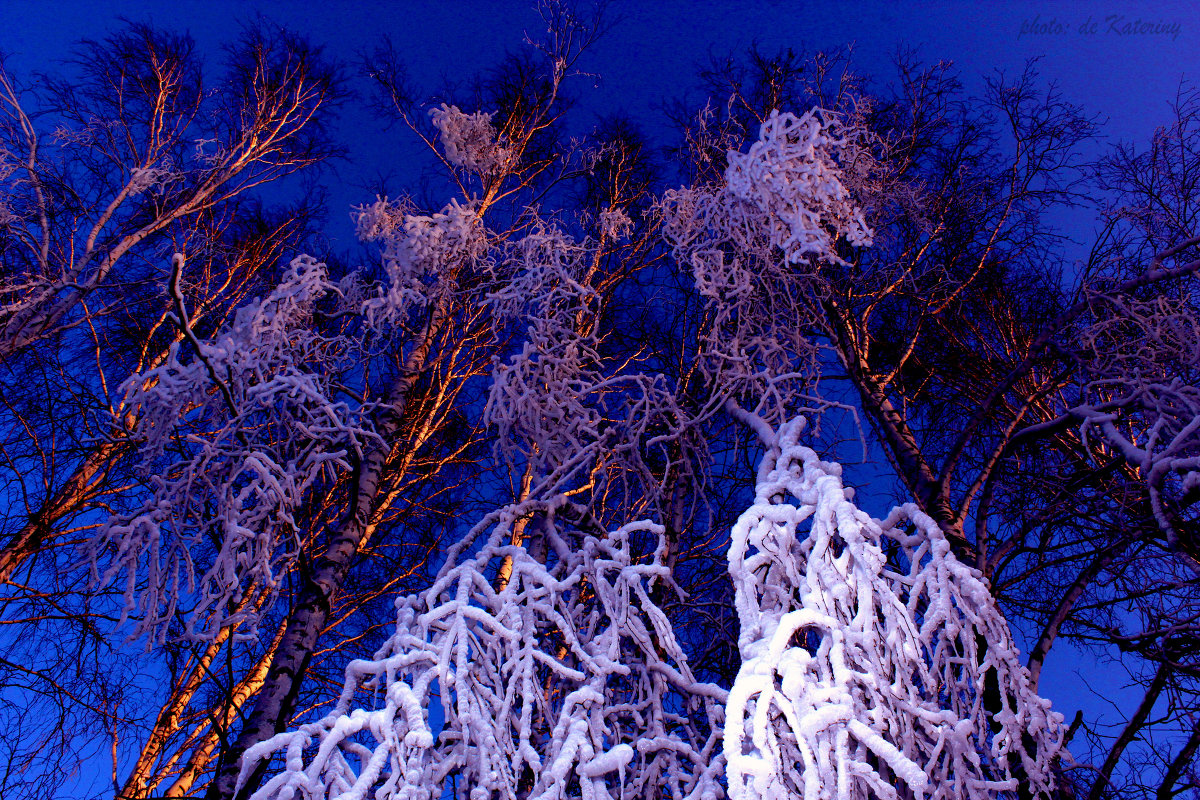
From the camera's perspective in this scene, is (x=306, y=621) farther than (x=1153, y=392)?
Yes

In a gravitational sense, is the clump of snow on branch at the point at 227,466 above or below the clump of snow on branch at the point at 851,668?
above

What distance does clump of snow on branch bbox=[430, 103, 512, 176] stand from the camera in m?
7.63

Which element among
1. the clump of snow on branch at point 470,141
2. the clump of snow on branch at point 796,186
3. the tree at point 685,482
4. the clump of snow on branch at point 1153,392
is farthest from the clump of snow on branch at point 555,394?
the clump of snow on branch at point 470,141

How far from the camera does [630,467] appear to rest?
508 centimetres

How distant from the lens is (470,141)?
25.8 ft

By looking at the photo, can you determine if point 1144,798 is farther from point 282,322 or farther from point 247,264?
point 247,264

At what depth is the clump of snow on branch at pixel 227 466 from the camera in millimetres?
3613

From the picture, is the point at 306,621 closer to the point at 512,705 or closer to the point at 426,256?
the point at 512,705

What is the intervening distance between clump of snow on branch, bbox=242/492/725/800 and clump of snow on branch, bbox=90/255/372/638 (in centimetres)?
161

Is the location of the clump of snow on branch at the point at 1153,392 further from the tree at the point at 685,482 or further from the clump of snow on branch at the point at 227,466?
the clump of snow on branch at the point at 227,466

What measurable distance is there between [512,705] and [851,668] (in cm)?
151

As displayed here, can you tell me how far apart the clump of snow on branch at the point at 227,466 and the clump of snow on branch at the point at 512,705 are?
1611 mm

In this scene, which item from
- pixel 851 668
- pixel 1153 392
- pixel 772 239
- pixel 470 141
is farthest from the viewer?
pixel 470 141

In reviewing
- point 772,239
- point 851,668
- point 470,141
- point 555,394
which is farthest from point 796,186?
point 470,141
